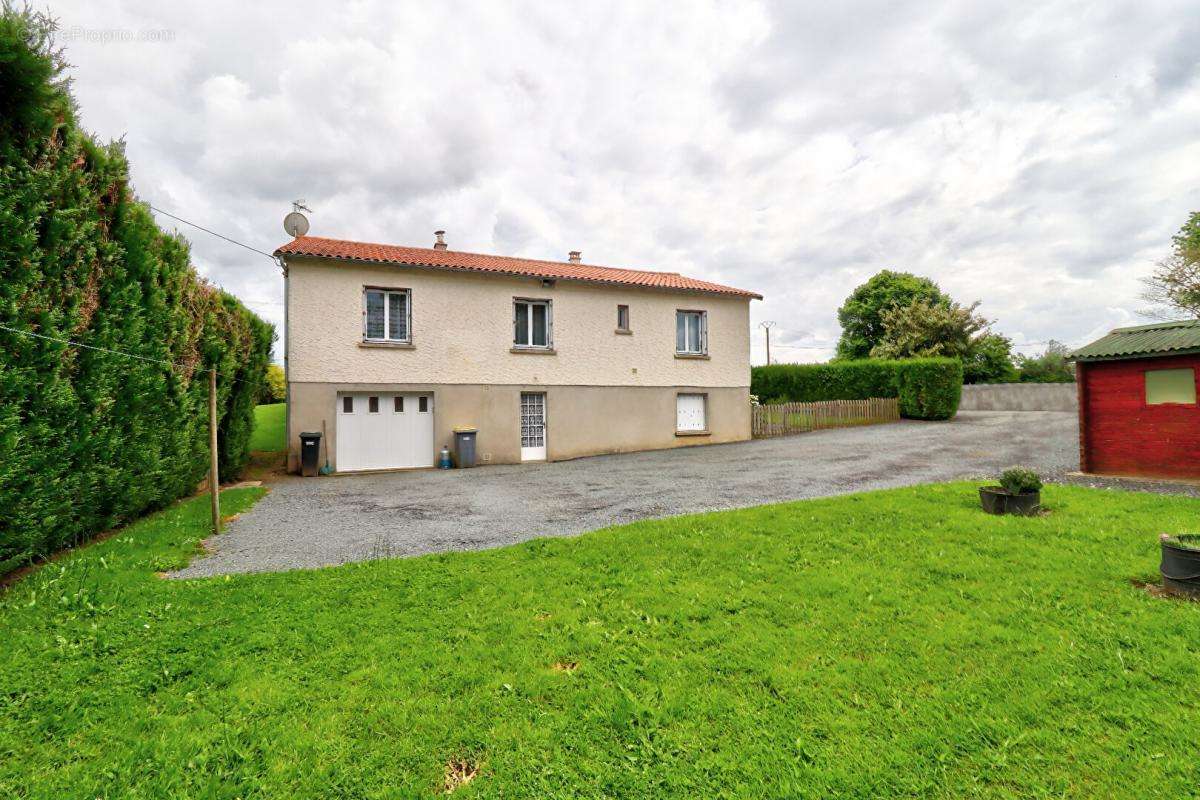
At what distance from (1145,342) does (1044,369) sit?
31518 millimetres

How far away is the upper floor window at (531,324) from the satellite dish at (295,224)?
20.2 ft

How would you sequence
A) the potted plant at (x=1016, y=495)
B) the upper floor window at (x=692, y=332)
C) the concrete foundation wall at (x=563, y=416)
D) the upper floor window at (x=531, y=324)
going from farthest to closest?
the upper floor window at (x=692, y=332) < the upper floor window at (x=531, y=324) < the concrete foundation wall at (x=563, y=416) < the potted plant at (x=1016, y=495)

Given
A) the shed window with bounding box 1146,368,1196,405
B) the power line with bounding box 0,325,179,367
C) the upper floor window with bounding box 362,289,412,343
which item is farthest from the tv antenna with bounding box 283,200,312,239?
the shed window with bounding box 1146,368,1196,405

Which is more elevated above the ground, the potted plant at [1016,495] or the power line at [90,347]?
the power line at [90,347]

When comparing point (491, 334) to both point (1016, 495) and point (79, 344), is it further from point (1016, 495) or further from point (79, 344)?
point (1016, 495)

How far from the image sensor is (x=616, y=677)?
10.4ft

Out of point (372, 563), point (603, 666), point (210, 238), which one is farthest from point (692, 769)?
point (210, 238)

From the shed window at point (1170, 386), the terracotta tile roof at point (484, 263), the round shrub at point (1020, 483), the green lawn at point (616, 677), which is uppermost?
the terracotta tile roof at point (484, 263)

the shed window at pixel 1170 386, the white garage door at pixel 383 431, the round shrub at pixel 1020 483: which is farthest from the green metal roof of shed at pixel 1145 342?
the white garage door at pixel 383 431

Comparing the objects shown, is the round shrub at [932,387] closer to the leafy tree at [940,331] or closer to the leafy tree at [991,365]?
the leafy tree at [940,331]

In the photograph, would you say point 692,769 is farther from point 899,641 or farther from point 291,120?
point 291,120

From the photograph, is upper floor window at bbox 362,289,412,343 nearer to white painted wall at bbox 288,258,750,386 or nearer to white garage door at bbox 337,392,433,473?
white painted wall at bbox 288,258,750,386

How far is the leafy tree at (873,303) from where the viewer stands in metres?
38.5

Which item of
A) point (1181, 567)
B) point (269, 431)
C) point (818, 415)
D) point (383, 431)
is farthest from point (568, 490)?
point (818, 415)
